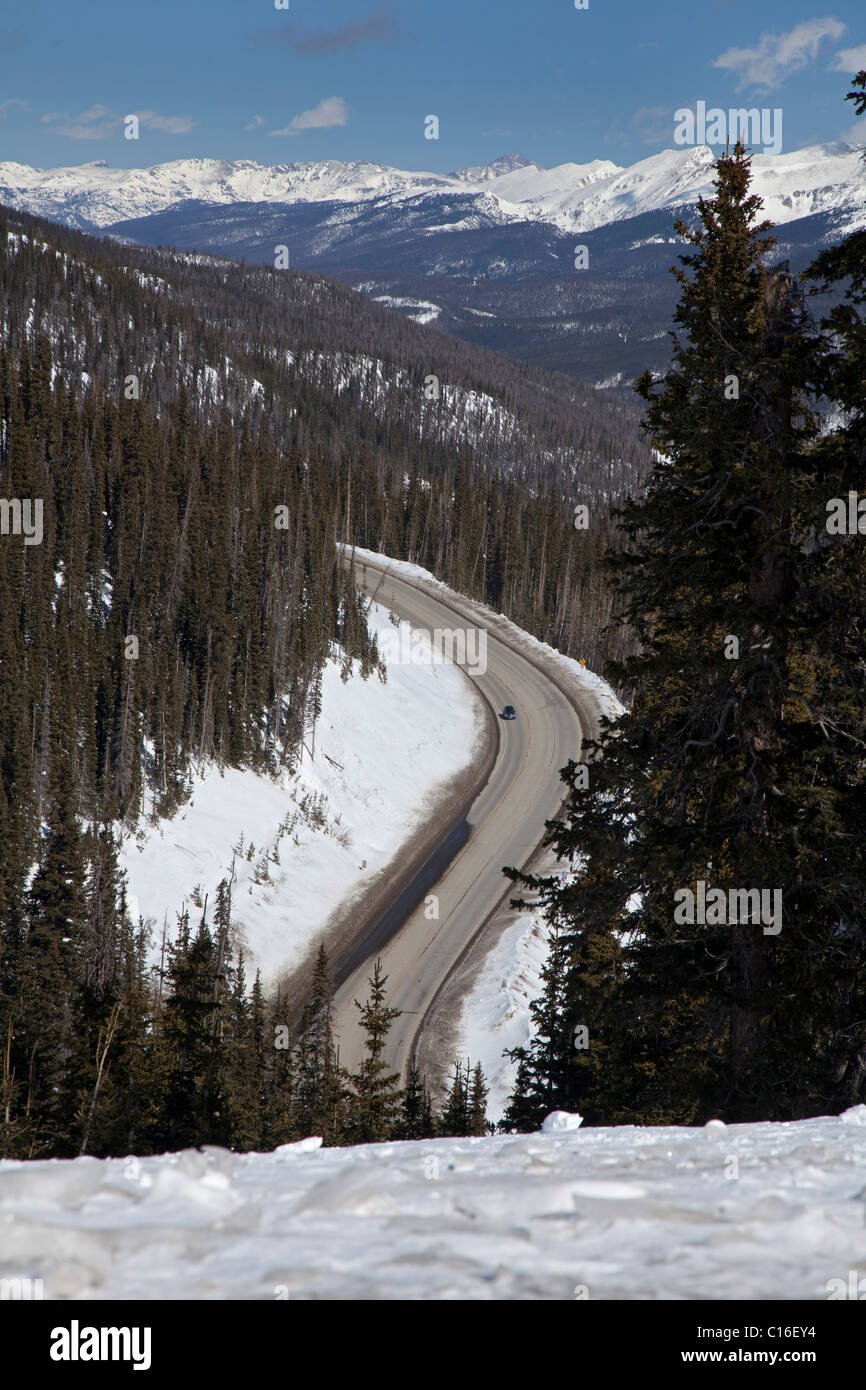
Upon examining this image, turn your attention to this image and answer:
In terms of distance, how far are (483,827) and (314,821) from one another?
866cm

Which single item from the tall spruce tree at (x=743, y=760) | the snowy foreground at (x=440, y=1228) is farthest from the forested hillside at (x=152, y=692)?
the snowy foreground at (x=440, y=1228)

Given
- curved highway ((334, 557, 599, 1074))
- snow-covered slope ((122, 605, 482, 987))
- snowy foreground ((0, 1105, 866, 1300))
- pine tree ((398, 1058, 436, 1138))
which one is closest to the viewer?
snowy foreground ((0, 1105, 866, 1300))

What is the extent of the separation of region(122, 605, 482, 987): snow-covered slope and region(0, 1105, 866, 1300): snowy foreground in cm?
3134

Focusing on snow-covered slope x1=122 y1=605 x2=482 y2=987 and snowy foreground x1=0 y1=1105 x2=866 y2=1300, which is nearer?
snowy foreground x1=0 y1=1105 x2=866 y2=1300

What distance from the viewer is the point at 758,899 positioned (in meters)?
9.05

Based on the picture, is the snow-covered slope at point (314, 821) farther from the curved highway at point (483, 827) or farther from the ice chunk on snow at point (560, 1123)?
the ice chunk on snow at point (560, 1123)

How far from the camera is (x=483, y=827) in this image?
46.7 meters

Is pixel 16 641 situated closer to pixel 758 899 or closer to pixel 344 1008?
pixel 344 1008

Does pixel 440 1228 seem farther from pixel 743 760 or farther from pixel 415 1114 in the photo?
pixel 415 1114

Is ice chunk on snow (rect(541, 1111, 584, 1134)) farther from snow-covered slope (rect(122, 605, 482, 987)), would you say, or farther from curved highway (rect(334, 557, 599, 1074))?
snow-covered slope (rect(122, 605, 482, 987))

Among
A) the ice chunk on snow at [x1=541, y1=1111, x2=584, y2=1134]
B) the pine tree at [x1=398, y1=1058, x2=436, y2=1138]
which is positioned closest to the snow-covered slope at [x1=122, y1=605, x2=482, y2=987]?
the pine tree at [x1=398, y1=1058, x2=436, y2=1138]

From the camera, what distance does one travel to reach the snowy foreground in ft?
10.9

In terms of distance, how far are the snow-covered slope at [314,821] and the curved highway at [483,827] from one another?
278cm
